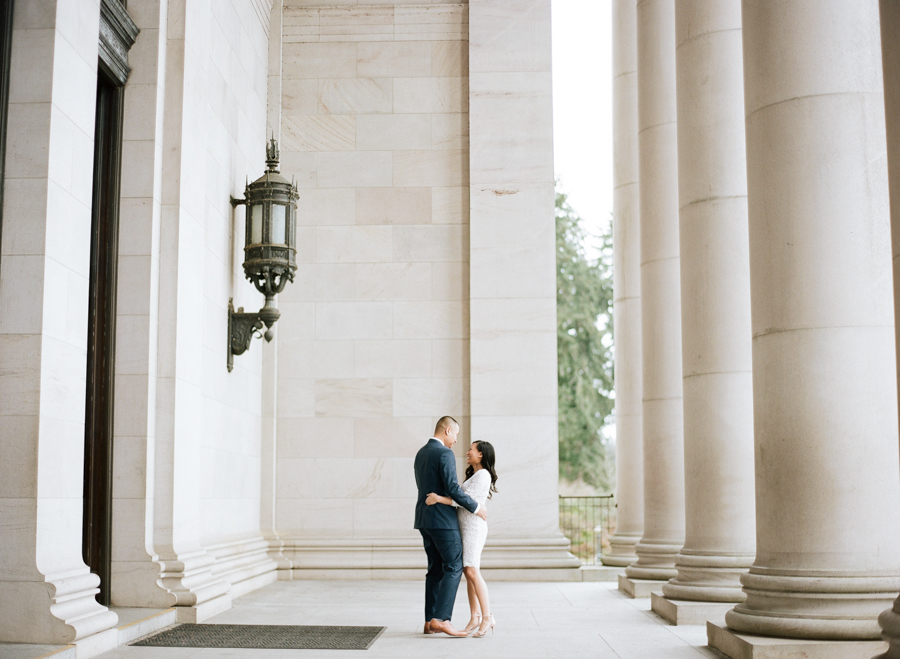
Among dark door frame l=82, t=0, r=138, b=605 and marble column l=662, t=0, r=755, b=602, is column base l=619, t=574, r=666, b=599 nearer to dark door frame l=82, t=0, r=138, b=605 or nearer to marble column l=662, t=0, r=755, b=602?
marble column l=662, t=0, r=755, b=602

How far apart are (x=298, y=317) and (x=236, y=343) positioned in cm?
495

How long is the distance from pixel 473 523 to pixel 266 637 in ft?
13.2

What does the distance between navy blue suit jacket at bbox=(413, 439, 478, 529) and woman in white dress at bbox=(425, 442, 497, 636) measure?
136 mm

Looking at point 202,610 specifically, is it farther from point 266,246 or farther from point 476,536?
point 266,246

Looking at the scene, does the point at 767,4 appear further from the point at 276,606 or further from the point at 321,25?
the point at 321,25

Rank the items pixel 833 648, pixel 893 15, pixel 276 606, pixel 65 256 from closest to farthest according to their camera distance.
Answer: pixel 893 15 < pixel 833 648 < pixel 65 256 < pixel 276 606

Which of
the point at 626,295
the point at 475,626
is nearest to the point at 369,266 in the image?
the point at 626,295

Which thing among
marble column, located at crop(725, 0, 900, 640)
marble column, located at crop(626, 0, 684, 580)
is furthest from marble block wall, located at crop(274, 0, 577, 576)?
marble column, located at crop(725, 0, 900, 640)

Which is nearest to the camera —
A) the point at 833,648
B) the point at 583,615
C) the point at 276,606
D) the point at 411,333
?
the point at 833,648

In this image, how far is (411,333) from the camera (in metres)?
29.1

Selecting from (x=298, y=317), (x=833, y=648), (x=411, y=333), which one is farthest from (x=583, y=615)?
(x=298, y=317)

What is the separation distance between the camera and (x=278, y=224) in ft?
79.8

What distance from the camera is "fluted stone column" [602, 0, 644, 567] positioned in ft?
98.9

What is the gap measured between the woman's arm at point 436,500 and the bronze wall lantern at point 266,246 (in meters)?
8.78
